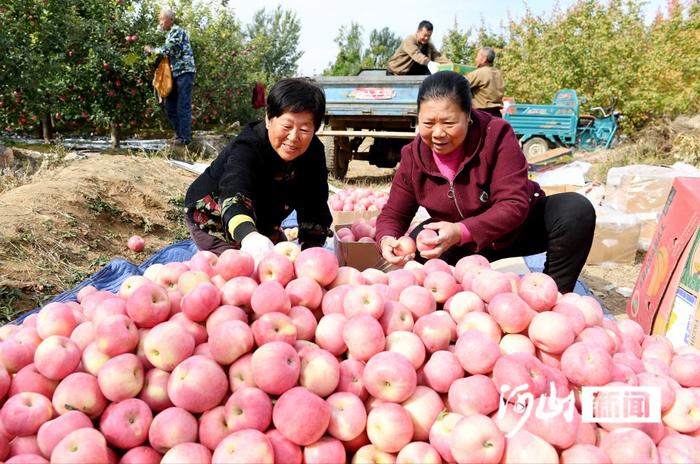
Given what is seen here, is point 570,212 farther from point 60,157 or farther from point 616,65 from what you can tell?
point 616,65

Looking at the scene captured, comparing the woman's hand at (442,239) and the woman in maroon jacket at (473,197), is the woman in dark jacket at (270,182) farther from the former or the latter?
the woman's hand at (442,239)

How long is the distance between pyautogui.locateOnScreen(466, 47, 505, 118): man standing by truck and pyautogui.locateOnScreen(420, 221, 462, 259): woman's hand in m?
6.34

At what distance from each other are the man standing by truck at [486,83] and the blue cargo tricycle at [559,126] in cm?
365

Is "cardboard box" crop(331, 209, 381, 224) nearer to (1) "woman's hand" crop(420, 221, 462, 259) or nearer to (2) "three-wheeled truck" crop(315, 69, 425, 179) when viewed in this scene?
(1) "woman's hand" crop(420, 221, 462, 259)

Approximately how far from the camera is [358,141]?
395 inches

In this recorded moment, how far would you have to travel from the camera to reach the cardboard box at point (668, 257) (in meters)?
2.79

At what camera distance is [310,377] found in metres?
1.40

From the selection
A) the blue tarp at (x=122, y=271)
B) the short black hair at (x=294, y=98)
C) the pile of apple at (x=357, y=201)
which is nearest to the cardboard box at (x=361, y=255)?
the short black hair at (x=294, y=98)

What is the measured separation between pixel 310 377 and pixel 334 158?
8306 millimetres

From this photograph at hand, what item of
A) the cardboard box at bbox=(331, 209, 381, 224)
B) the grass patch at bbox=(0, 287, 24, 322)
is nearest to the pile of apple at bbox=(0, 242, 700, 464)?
the grass patch at bbox=(0, 287, 24, 322)

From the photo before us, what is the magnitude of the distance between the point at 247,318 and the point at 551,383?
0.93 m

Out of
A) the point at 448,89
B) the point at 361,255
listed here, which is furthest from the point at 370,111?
the point at 448,89

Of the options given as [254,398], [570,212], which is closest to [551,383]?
[254,398]

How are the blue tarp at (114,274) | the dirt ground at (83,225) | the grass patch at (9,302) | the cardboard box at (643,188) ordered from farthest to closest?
the cardboard box at (643,188) → the dirt ground at (83,225) → the blue tarp at (114,274) → the grass patch at (9,302)
